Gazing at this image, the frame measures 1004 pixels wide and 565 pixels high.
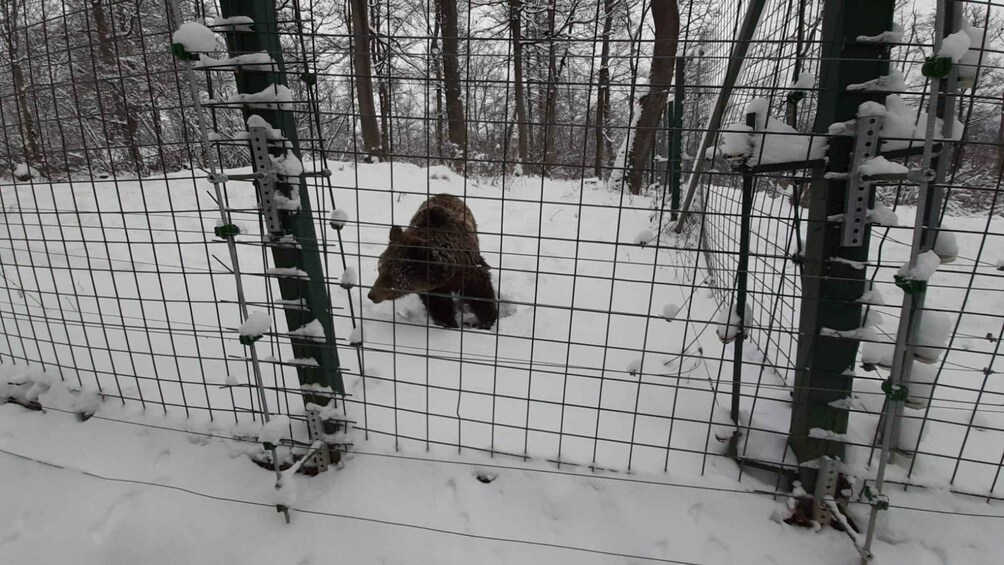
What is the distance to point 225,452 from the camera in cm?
257

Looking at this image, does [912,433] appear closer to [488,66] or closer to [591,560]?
[591,560]

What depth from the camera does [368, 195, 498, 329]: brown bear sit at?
3.58 m

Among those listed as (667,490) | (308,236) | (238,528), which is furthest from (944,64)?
(238,528)

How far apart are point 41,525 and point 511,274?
3.79 m

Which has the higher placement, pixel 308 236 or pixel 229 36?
pixel 229 36

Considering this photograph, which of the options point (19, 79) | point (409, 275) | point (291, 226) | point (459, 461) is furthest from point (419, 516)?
point (19, 79)

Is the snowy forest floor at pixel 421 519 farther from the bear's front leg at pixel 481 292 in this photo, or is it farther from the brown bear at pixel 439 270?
the bear's front leg at pixel 481 292

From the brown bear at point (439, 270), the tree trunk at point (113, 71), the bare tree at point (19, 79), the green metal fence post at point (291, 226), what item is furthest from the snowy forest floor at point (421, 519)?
the bare tree at point (19, 79)

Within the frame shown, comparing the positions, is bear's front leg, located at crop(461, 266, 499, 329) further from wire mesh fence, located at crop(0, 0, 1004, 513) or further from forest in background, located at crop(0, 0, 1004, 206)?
forest in background, located at crop(0, 0, 1004, 206)

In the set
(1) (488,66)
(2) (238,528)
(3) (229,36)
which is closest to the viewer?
(3) (229,36)

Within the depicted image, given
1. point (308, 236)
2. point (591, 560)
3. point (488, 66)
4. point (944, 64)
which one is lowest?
point (591, 560)

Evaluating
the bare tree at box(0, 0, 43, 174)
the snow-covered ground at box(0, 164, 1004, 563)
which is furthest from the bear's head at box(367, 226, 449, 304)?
the bare tree at box(0, 0, 43, 174)

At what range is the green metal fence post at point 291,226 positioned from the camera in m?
1.95

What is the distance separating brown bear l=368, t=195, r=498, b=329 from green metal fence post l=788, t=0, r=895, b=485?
2.00 metres
